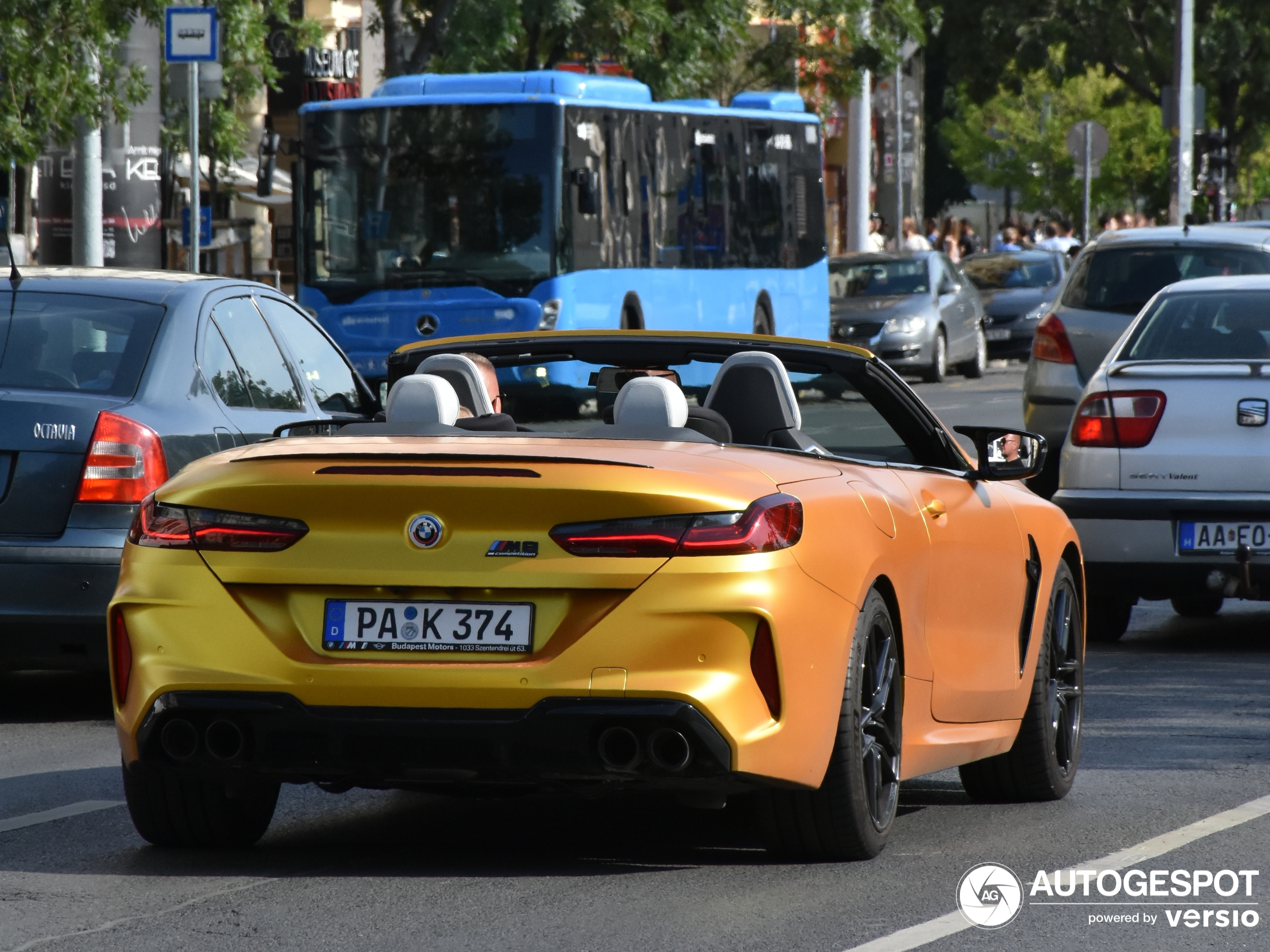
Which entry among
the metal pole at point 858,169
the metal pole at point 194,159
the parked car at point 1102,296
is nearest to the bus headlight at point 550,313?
the metal pole at point 194,159

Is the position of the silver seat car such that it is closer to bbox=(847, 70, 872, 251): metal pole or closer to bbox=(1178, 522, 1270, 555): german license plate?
bbox=(1178, 522, 1270, 555): german license plate

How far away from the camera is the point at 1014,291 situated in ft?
120

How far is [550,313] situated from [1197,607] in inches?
458

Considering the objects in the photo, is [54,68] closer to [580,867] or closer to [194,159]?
[194,159]

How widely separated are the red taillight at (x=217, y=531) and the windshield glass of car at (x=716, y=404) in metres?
1.01

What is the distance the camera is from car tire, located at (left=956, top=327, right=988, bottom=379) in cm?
3341

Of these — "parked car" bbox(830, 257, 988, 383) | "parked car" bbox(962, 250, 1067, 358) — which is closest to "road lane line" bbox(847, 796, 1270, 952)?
"parked car" bbox(830, 257, 988, 383)

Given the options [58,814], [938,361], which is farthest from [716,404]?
[938,361]

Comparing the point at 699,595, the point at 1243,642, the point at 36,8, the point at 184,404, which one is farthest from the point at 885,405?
the point at 36,8

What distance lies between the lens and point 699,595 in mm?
5566

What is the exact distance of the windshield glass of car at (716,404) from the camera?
266 inches

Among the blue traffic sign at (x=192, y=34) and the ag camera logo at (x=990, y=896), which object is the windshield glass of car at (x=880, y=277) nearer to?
the blue traffic sign at (x=192, y=34)

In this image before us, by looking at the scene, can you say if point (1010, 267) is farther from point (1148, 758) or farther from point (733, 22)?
point (1148, 758)

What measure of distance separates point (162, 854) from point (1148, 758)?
3.18m
